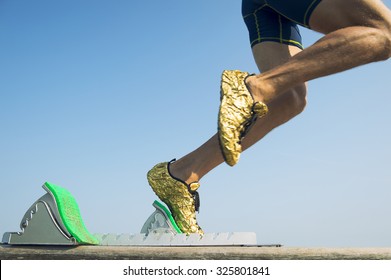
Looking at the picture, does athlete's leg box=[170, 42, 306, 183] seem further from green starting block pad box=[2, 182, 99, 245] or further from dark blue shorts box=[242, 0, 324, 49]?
green starting block pad box=[2, 182, 99, 245]

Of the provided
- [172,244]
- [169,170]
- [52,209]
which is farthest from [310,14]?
[52,209]

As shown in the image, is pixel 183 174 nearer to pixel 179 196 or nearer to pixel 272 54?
pixel 179 196

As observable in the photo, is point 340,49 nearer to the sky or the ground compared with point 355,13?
nearer to the ground

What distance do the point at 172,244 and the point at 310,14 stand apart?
4.82ft

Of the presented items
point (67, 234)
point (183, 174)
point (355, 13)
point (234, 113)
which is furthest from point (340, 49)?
point (67, 234)

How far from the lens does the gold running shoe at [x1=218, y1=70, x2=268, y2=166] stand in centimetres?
217

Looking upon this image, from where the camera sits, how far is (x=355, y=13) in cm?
228

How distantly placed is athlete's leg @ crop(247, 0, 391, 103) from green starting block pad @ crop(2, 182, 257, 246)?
2.60 feet

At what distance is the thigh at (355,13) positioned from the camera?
2.27 meters

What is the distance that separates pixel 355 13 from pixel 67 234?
72.9 inches

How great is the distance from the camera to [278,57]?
2.94 meters

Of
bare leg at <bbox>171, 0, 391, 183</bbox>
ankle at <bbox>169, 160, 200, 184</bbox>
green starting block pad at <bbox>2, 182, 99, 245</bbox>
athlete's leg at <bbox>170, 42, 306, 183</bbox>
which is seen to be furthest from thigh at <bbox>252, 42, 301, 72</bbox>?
green starting block pad at <bbox>2, 182, 99, 245</bbox>

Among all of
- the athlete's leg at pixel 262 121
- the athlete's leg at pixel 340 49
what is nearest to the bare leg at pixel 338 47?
the athlete's leg at pixel 340 49

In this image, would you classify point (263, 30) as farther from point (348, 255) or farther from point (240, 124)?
point (348, 255)
